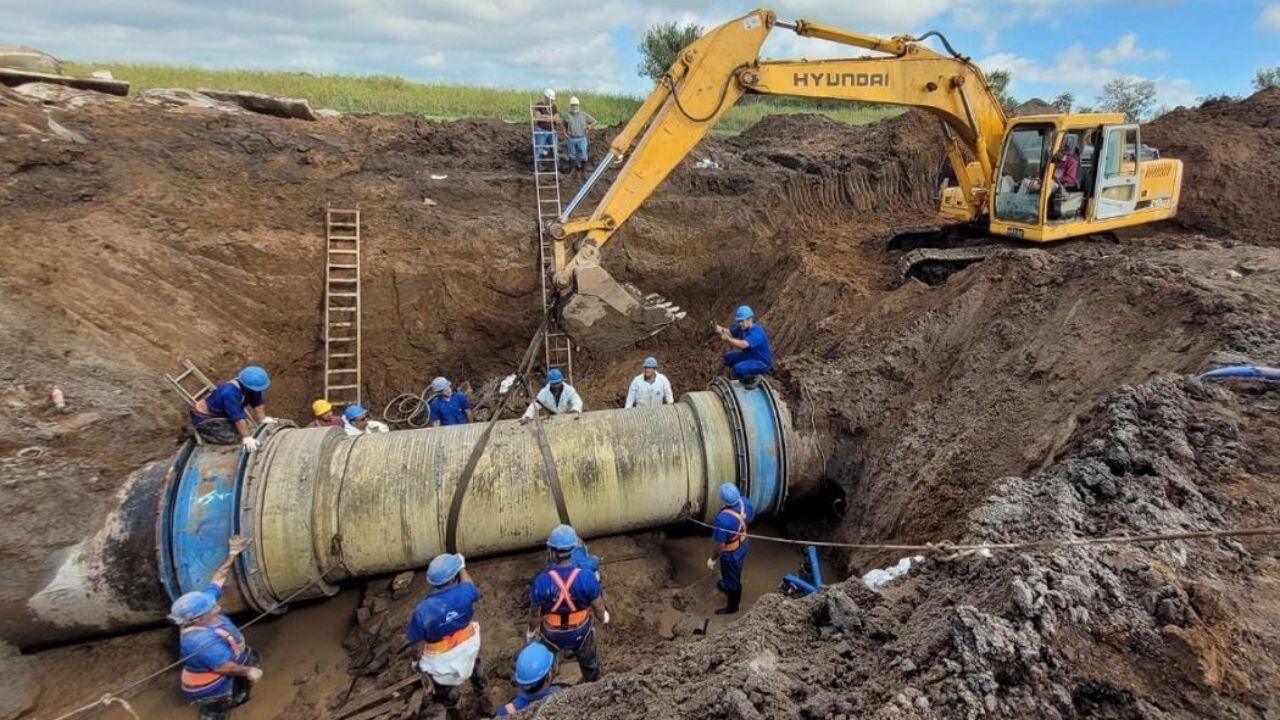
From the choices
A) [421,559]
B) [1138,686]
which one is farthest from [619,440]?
[1138,686]

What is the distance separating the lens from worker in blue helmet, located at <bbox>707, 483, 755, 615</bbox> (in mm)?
5586

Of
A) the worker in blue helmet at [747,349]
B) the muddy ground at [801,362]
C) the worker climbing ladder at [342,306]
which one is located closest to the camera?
the muddy ground at [801,362]

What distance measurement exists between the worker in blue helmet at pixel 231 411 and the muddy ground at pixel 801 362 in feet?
2.74

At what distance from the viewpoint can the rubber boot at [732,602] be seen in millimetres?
5897

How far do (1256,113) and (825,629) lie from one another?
55.3ft

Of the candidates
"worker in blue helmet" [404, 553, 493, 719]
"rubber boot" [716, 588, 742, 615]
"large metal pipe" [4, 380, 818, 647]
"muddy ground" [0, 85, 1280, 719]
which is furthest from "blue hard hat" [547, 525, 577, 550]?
"rubber boot" [716, 588, 742, 615]

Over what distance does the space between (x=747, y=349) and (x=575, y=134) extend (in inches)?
273

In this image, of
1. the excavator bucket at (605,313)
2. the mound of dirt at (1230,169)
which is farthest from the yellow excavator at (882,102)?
the mound of dirt at (1230,169)

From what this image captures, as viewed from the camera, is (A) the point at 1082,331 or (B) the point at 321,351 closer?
(A) the point at 1082,331

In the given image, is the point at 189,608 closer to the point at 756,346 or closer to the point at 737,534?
the point at 737,534

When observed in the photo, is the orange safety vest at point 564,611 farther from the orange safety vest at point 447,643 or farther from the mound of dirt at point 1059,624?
the mound of dirt at point 1059,624

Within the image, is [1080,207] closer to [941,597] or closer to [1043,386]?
[1043,386]

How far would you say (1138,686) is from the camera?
8.14 ft

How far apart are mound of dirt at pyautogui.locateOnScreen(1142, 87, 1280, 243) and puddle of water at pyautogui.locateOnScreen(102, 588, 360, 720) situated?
14.4 meters
